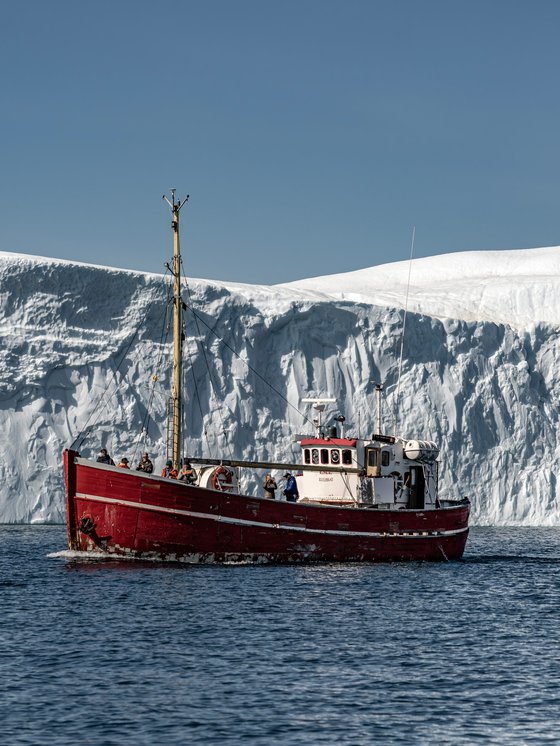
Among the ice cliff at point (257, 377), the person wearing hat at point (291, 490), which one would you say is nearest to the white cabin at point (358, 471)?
the person wearing hat at point (291, 490)

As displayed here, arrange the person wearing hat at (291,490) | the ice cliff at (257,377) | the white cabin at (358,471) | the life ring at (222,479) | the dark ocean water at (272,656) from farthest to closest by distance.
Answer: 1. the ice cliff at (257,377)
2. the white cabin at (358,471)
3. the person wearing hat at (291,490)
4. the life ring at (222,479)
5. the dark ocean water at (272,656)

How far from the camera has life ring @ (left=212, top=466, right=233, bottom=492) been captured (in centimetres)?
2869

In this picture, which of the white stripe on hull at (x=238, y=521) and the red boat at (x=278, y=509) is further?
the red boat at (x=278, y=509)

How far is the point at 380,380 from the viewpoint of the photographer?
5253 cm

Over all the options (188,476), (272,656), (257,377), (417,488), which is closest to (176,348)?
(188,476)

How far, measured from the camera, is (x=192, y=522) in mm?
27859

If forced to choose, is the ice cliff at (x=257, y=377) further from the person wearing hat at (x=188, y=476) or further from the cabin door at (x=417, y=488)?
the person wearing hat at (x=188, y=476)

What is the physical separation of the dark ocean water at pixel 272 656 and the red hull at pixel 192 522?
2.15ft

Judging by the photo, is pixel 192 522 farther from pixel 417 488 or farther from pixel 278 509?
pixel 417 488

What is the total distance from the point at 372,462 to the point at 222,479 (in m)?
5.10

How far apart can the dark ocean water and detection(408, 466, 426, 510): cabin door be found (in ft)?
16.8

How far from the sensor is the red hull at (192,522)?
27.6 meters

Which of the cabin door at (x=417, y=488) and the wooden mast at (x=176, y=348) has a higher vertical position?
the wooden mast at (x=176, y=348)

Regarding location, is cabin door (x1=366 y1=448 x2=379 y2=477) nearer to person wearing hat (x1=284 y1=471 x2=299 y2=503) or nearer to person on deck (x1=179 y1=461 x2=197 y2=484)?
person wearing hat (x1=284 y1=471 x2=299 y2=503)
